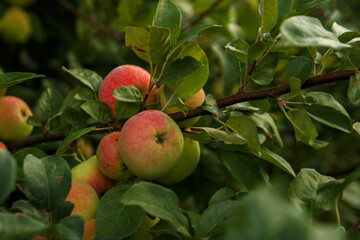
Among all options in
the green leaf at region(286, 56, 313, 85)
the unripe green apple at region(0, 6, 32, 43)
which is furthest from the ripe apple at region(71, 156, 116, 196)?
the unripe green apple at region(0, 6, 32, 43)

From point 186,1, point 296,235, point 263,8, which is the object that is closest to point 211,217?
point 296,235

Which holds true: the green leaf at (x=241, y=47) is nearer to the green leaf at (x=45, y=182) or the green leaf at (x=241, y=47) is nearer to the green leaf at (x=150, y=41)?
the green leaf at (x=150, y=41)

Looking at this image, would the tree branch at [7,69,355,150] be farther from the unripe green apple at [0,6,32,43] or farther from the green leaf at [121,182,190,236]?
the unripe green apple at [0,6,32,43]

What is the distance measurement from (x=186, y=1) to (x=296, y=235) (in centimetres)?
154

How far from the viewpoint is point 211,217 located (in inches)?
23.5

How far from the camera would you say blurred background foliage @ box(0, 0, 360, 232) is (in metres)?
1.45

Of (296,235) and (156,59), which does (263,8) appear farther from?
(296,235)

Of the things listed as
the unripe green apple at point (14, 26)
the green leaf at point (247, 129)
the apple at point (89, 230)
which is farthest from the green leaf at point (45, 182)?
the unripe green apple at point (14, 26)

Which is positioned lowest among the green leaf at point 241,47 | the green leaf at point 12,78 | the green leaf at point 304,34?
Answer: the green leaf at point 12,78

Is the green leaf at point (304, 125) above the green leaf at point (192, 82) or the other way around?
the other way around

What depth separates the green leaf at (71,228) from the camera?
20.9 inches

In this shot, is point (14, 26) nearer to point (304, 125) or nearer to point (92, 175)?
point (92, 175)

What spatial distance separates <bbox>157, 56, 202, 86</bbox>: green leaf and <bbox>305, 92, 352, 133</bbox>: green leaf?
0.70 ft

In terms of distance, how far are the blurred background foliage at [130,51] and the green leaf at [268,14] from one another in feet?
1.66
